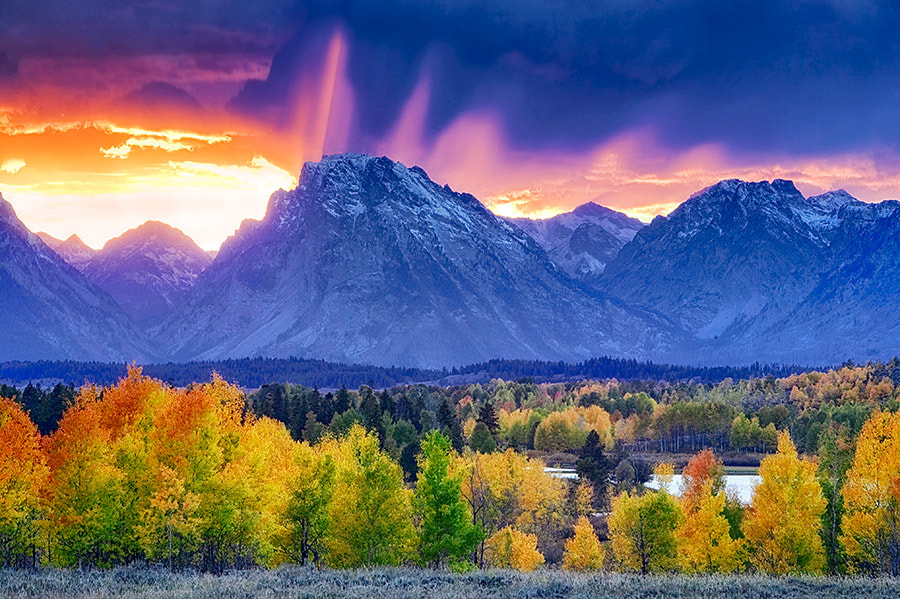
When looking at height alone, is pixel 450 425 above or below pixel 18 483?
below

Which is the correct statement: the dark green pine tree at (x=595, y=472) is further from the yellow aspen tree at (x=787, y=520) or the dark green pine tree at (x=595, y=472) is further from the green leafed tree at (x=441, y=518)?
the green leafed tree at (x=441, y=518)

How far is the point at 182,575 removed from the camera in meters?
44.5

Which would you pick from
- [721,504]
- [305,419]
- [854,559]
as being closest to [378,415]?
[305,419]

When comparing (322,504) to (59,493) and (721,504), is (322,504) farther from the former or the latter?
(721,504)

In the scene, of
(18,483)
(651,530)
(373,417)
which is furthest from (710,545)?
(373,417)

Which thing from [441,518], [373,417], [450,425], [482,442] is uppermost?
[373,417]

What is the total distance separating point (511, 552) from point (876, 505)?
34109 millimetres

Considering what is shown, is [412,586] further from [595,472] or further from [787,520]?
[595,472]

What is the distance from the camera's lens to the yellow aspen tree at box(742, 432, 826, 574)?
235 feet

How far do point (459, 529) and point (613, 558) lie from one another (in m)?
34.1

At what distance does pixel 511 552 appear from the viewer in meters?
86.1

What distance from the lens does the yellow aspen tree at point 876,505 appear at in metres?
69.6

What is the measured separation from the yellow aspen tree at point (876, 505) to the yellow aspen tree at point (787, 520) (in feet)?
8.83

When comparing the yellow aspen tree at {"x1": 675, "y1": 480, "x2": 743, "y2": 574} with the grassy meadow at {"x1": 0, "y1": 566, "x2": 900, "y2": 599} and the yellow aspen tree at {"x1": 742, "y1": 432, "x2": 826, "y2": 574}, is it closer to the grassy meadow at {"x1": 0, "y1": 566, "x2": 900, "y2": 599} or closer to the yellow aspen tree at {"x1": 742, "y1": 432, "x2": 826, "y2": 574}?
the yellow aspen tree at {"x1": 742, "y1": 432, "x2": 826, "y2": 574}
